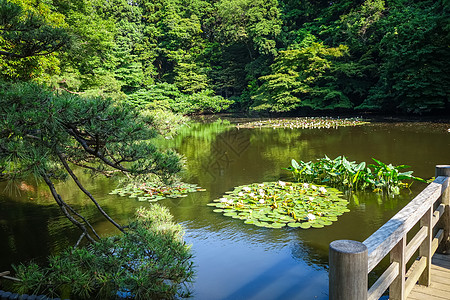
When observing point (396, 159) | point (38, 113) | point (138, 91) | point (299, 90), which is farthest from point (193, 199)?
point (138, 91)

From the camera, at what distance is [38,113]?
5.64 ft

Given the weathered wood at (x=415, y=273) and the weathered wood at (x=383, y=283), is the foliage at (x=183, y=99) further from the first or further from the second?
the weathered wood at (x=383, y=283)

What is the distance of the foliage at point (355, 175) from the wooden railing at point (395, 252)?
2.79 metres

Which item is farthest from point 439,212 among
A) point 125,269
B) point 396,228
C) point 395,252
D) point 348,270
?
point 125,269

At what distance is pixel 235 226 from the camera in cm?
427

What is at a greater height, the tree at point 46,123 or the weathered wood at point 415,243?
the tree at point 46,123

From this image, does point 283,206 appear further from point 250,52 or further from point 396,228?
point 250,52

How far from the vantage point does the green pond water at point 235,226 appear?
10.2ft

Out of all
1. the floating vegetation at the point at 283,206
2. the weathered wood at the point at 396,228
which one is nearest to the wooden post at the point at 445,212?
the weathered wood at the point at 396,228

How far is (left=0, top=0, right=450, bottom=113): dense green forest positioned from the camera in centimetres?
1089

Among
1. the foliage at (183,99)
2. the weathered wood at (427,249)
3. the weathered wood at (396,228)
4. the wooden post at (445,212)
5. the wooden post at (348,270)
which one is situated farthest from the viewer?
the foliage at (183,99)

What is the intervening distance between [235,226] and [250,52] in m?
23.2

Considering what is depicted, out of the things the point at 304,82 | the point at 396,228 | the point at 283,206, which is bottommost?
the point at 283,206

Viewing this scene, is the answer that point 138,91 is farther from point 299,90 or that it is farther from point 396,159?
point 396,159
